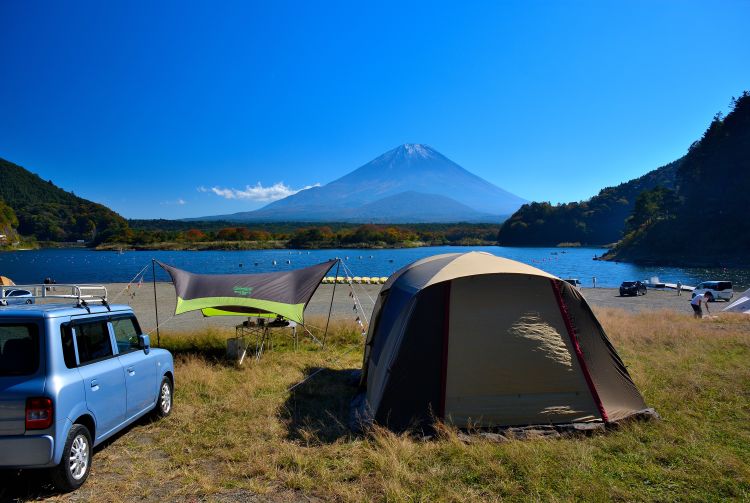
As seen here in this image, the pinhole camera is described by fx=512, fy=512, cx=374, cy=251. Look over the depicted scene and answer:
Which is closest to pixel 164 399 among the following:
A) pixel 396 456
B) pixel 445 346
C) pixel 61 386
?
pixel 61 386

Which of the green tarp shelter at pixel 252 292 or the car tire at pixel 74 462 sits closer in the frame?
the car tire at pixel 74 462

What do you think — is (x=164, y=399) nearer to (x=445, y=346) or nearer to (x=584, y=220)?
(x=445, y=346)

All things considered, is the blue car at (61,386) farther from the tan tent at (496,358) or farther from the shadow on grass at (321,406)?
the tan tent at (496,358)

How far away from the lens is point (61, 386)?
4.05 meters

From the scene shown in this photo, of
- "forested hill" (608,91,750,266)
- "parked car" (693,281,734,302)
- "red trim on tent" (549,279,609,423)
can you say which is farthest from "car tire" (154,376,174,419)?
"forested hill" (608,91,750,266)

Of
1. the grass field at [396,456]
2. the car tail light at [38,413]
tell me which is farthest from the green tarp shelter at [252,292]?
the car tail light at [38,413]

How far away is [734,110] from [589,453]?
10369 cm

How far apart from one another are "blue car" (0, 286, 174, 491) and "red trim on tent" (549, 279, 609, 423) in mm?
4968

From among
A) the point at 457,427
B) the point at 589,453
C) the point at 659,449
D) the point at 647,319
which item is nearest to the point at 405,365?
the point at 457,427

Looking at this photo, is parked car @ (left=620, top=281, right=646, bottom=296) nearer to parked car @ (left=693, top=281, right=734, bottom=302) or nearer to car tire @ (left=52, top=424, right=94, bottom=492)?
parked car @ (left=693, top=281, right=734, bottom=302)

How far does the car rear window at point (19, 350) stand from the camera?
405cm

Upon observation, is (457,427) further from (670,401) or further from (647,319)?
(647,319)

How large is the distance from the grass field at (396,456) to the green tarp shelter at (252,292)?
7.73ft

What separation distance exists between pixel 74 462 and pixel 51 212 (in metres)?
183
